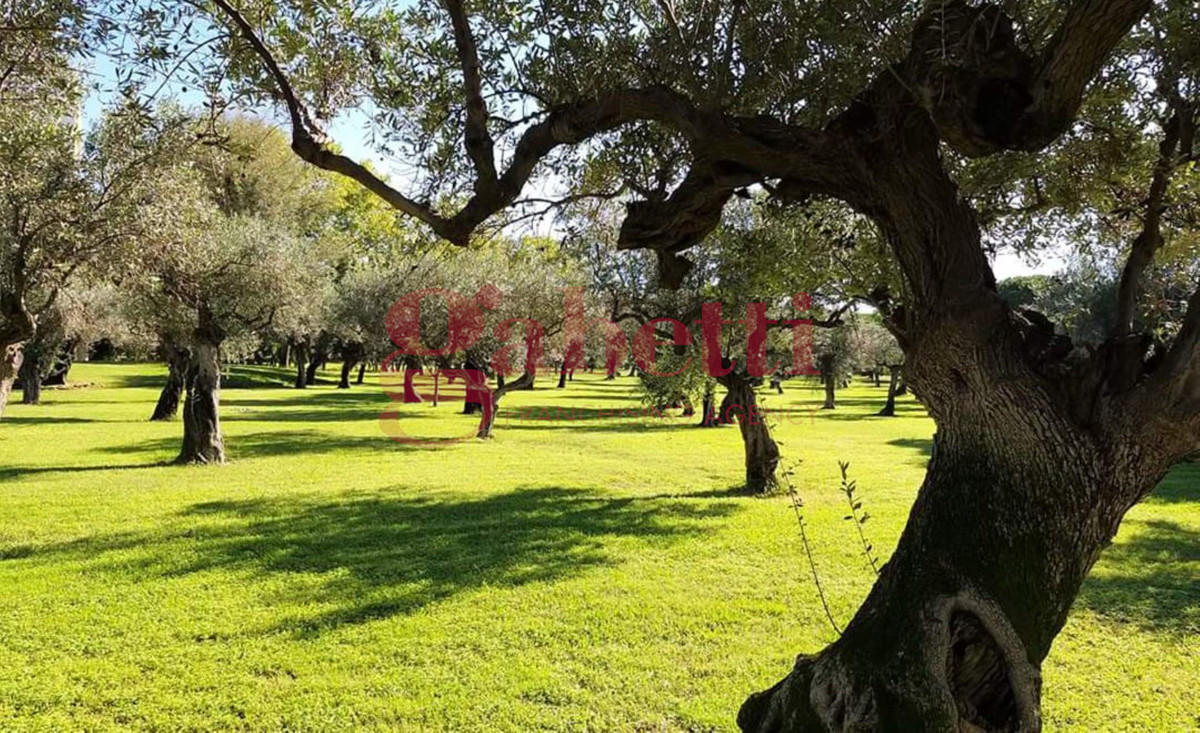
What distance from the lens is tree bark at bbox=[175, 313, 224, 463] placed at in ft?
51.3

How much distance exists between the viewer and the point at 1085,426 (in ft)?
9.52

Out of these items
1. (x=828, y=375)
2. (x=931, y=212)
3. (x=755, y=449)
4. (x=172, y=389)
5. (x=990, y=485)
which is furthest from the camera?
(x=828, y=375)

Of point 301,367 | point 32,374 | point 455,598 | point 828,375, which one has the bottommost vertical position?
point 455,598

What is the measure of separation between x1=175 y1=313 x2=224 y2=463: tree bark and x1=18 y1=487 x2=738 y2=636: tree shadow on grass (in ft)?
15.1

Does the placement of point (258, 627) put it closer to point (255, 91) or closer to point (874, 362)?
point (255, 91)

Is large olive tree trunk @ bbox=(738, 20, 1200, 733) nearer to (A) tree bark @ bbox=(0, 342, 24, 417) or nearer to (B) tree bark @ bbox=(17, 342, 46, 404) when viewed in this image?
(A) tree bark @ bbox=(0, 342, 24, 417)

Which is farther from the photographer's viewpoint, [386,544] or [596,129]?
[386,544]

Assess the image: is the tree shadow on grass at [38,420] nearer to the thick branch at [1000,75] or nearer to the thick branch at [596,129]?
the thick branch at [596,129]

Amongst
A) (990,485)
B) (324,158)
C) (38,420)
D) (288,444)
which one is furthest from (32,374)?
(990,485)

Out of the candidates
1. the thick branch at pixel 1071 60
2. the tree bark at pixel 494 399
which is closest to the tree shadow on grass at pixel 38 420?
the tree bark at pixel 494 399

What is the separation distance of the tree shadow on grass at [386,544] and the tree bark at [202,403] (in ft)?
15.1

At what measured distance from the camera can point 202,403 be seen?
15.7 m

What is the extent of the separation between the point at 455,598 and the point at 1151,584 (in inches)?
339

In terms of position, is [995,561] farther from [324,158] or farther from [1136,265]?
[324,158]
